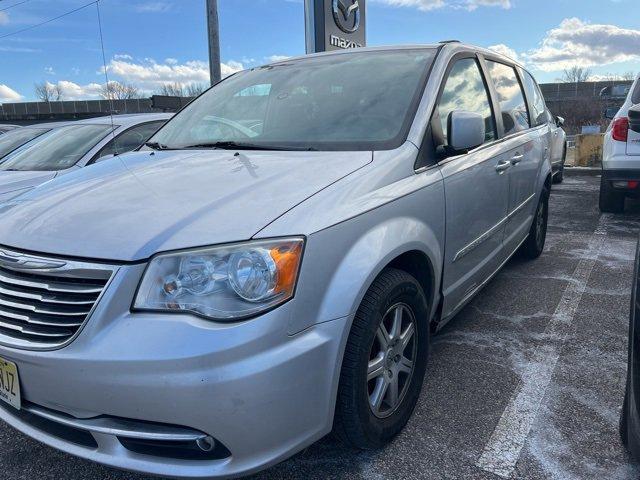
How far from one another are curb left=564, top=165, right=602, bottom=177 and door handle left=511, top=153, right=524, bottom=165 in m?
8.37

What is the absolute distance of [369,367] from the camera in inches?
83.1

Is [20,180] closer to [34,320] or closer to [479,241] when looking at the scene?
[34,320]

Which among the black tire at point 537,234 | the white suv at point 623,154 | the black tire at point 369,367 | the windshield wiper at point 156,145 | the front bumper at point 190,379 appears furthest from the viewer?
the white suv at point 623,154

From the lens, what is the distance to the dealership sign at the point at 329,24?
887 cm

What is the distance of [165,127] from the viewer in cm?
349

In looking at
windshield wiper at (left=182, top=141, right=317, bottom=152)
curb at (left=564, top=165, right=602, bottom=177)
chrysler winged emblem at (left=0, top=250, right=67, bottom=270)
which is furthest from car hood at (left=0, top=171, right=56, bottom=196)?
curb at (left=564, top=165, right=602, bottom=177)

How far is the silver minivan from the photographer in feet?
5.49

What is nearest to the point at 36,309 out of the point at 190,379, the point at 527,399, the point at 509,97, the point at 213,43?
the point at 190,379

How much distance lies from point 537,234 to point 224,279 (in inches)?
157

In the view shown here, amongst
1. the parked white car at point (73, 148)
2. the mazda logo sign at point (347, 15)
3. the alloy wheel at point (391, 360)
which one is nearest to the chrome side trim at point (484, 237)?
the alloy wheel at point (391, 360)

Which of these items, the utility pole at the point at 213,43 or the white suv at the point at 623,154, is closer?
the white suv at the point at 623,154

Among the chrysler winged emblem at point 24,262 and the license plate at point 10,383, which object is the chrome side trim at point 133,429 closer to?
the license plate at point 10,383

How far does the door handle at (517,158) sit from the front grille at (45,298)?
286 centimetres

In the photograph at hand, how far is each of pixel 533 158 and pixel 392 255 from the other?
107 inches
